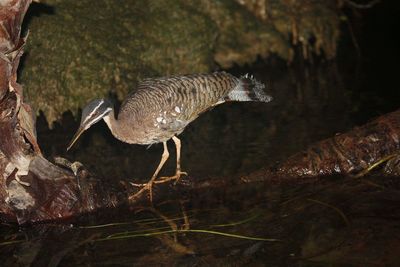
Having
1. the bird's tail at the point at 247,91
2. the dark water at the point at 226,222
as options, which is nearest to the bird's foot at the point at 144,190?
the dark water at the point at 226,222

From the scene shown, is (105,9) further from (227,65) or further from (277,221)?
(277,221)

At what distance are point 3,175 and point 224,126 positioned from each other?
13.0 ft

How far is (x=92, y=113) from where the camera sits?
6.29m

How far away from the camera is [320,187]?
6.15 m

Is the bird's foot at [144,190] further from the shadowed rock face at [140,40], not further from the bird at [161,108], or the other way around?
the shadowed rock face at [140,40]

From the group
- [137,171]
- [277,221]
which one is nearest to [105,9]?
[137,171]

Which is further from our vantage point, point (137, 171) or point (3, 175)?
point (137, 171)

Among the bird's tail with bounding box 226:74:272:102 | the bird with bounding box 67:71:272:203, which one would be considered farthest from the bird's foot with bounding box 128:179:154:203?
the bird's tail with bounding box 226:74:272:102

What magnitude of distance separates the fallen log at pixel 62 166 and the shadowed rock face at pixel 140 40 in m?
2.91

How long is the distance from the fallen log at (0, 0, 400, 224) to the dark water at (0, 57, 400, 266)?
139 mm

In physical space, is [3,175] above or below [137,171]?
above

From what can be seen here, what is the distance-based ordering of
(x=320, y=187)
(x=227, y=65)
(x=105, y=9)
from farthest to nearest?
(x=227, y=65)
(x=105, y=9)
(x=320, y=187)

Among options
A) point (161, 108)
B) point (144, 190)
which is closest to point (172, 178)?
point (144, 190)

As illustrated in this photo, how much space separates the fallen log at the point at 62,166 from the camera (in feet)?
18.3
